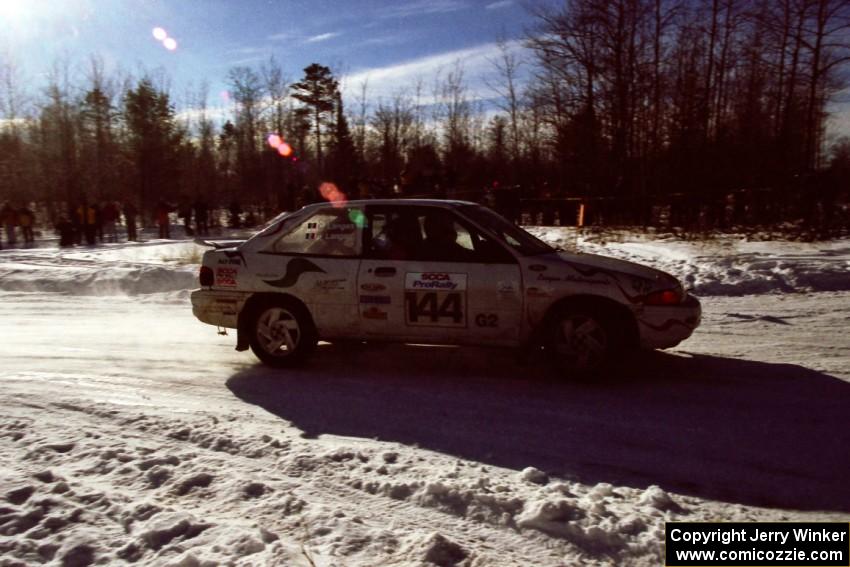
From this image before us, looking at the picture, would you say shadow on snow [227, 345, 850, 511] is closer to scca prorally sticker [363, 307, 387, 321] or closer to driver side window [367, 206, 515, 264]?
scca prorally sticker [363, 307, 387, 321]

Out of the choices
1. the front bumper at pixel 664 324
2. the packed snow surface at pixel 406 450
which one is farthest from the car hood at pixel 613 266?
the packed snow surface at pixel 406 450

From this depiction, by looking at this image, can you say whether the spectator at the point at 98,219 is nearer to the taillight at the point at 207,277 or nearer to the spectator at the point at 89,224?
the spectator at the point at 89,224

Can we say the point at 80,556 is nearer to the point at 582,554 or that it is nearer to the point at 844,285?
the point at 582,554

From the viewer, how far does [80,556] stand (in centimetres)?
278

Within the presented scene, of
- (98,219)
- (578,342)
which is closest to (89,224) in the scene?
(98,219)

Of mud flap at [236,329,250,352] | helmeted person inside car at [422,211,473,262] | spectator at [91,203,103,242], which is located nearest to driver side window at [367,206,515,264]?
helmeted person inside car at [422,211,473,262]

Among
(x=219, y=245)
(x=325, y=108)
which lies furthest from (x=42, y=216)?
(x=219, y=245)

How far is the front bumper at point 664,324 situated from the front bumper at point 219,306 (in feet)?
12.5

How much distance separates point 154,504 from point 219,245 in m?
3.94

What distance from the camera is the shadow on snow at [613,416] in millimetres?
3648

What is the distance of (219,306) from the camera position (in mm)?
6105

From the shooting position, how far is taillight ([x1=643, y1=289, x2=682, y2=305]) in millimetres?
5238

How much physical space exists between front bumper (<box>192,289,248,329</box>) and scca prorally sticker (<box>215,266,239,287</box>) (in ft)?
0.30

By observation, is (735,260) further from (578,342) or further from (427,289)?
(427,289)
